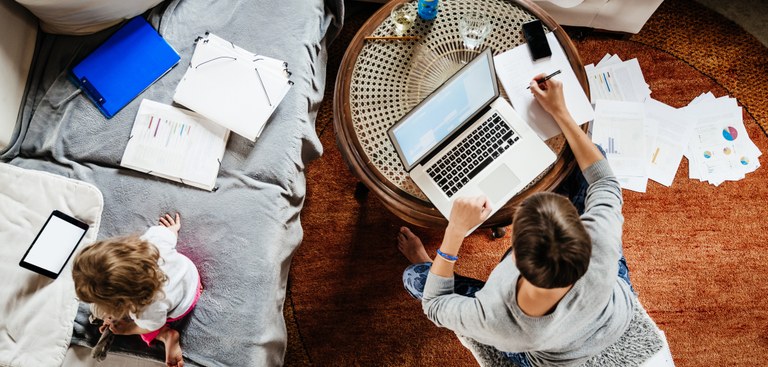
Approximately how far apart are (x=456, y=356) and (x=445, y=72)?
1163 millimetres

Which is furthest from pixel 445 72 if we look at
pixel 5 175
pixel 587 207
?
pixel 5 175

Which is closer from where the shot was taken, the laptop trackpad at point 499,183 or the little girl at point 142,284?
the little girl at point 142,284

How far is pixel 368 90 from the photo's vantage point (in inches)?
63.8

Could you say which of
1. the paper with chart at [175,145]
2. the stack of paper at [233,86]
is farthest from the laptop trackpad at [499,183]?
the paper with chart at [175,145]

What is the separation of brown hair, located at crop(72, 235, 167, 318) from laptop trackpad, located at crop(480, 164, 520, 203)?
996mm

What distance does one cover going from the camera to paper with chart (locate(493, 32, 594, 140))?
1.55m

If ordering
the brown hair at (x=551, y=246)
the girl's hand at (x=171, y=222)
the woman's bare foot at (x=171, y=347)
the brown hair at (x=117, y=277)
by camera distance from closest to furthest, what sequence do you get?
the brown hair at (x=551, y=246) < the brown hair at (x=117, y=277) < the woman's bare foot at (x=171, y=347) < the girl's hand at (x=171, y=222)

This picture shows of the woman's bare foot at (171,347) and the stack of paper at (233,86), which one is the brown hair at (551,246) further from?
the woman's bare foot at (171,347)

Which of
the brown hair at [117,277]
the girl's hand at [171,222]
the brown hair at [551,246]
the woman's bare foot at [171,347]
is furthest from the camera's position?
the girl's hand at [171,222]

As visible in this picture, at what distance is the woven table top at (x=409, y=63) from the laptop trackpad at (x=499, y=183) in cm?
29

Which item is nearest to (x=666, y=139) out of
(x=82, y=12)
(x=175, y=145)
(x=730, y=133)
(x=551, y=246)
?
(x=730, y=133)

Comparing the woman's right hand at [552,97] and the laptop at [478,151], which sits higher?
the woman's right hand at [552,97]

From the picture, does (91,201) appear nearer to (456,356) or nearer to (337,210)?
(337,210)

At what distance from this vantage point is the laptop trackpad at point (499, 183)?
4.91 feet
